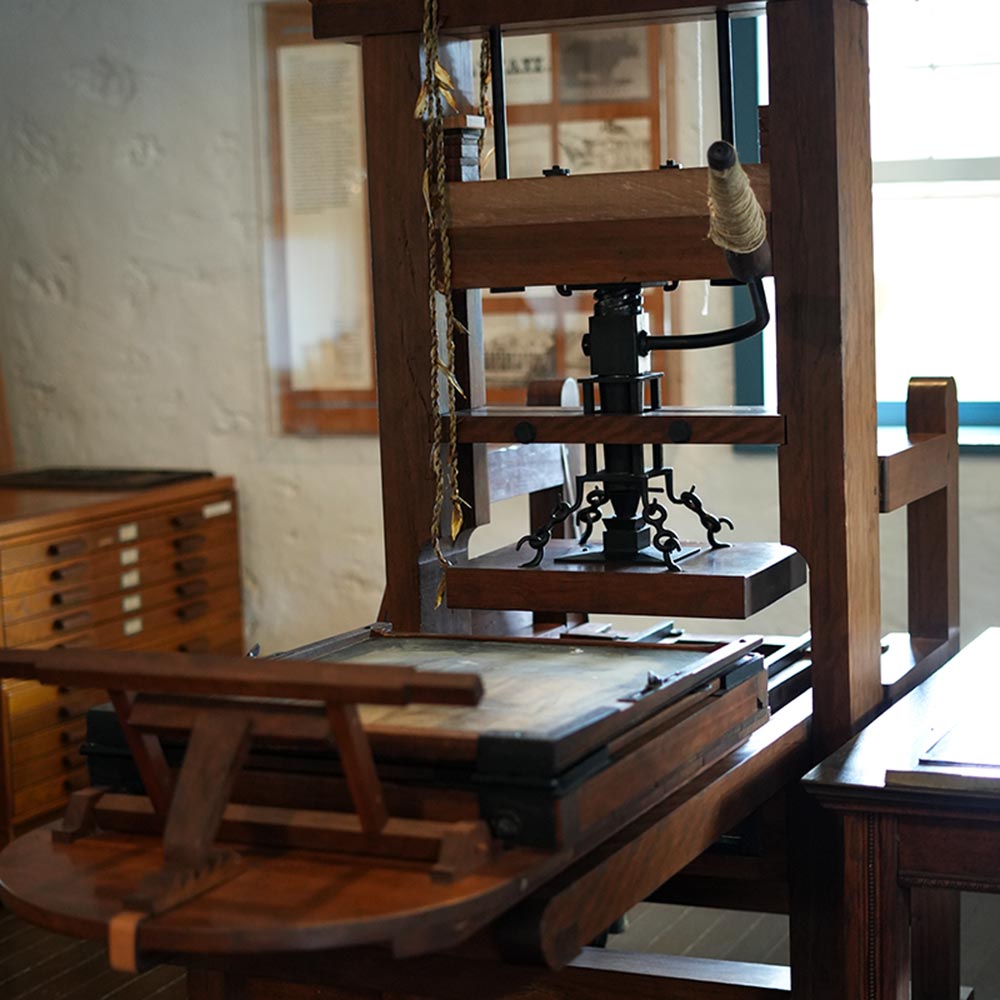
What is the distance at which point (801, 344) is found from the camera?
2.30 m

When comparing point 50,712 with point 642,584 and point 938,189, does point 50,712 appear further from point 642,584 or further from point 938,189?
point 938,189

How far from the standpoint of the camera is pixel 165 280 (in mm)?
5539

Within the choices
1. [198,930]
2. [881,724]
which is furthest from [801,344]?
[198,930]

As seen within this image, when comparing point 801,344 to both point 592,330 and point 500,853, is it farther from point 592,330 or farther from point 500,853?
point 500,853

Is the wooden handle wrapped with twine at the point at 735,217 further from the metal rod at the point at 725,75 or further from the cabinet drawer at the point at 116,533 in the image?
the cabinet drawer at the point at 116,533

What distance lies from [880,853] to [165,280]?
3.95 meters

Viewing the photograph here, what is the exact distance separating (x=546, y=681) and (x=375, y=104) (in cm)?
105

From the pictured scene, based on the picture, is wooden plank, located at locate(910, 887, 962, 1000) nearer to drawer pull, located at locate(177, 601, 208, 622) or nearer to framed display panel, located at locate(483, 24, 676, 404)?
framed display panel, located at locate(483, 24, 676, 404)

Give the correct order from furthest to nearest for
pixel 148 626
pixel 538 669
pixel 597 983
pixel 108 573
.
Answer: pixel 148 626 → pixel 108 573 → pixel 597 983 → pixel 538 669

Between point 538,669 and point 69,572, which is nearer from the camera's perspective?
point 538,669

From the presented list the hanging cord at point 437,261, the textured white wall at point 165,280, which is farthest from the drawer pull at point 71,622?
the hanging cord at point 437,261

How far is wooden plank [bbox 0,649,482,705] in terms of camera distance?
4.74ft

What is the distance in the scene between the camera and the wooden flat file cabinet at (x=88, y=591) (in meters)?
4.52

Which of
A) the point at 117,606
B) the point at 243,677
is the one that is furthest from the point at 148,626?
the point at 243,677
